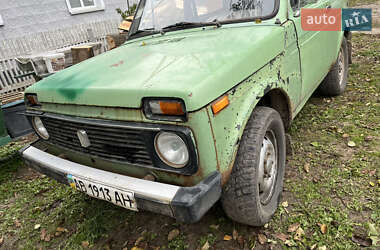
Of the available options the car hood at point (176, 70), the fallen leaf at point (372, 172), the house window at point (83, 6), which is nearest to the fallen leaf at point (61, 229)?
the car hood at point (176, 70)

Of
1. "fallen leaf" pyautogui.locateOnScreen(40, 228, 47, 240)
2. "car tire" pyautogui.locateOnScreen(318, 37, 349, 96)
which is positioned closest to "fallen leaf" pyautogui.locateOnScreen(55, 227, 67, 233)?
"fallen leaf" pyautogui.locateOnScreen(40, 228, 47, 240)

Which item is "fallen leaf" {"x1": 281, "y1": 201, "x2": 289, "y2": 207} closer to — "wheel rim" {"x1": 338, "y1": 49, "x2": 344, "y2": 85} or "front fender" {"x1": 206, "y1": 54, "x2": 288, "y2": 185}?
"front fender" {"x1": 206, "y1": 54, "x2": 288, "y2": 185}

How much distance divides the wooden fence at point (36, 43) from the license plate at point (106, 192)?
6.57m

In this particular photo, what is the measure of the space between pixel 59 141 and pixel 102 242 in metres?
0.97

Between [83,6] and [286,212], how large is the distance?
10.1 meters

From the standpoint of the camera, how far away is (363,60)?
18.8 ft

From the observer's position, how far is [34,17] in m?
8.86

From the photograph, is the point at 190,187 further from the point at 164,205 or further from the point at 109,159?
the point at 109,159

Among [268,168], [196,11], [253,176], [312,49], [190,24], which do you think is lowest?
[268,168]

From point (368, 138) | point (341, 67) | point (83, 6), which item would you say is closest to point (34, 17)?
point (83, 6)

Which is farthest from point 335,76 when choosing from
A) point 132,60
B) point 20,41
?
point 20,41

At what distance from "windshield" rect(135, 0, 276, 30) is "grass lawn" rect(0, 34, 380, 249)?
64.0 inches

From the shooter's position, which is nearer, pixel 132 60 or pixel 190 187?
pixel 190 187

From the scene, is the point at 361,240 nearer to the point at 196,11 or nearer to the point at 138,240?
the point at 138,240
